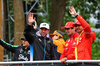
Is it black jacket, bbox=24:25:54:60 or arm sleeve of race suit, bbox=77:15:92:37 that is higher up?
arm sleeve of race suit, bbox=77:15:92:37

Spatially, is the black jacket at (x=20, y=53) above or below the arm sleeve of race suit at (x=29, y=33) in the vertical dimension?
below

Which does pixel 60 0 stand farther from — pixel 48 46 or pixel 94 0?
pixel 48 46

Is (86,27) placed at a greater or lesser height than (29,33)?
greater

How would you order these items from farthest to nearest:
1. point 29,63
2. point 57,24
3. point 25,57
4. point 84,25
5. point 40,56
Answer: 1. point 57,24
2. point 25,57
3. point 40,56
4. point 84,25
5. point 29,63

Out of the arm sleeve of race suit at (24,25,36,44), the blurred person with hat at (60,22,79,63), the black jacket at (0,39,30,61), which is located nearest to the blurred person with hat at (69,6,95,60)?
the blurred person with hat at (60,22,79,63)

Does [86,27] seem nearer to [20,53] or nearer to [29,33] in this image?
[29,33]

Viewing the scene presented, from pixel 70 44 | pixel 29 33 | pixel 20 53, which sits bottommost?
pixel 20 53

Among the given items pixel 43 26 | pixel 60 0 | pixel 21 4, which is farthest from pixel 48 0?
pixel 43 26

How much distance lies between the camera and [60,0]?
13734 mm

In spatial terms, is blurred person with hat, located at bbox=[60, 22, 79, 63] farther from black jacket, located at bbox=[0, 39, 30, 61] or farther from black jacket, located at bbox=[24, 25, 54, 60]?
black jacket, located at bbox=[0, 39, 30, 61]

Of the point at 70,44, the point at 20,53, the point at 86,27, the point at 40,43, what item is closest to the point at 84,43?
the point at 86,27

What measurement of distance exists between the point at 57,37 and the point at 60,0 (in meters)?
5.42

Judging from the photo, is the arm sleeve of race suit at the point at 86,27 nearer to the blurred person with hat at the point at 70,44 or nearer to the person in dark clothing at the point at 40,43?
the blurred person with hat at the point at 70,44

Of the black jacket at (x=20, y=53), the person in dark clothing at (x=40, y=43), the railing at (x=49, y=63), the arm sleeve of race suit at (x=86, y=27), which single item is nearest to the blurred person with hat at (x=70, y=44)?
the person in dark clothing at (x=40, y=43)
